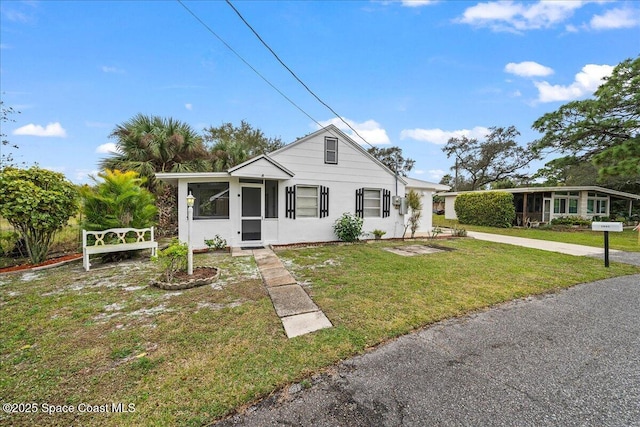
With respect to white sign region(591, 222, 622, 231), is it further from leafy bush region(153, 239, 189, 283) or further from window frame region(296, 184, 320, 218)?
leafy bush region(153, 239, 189, 283)

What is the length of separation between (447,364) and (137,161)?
12.4 m

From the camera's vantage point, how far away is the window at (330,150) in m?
9.97

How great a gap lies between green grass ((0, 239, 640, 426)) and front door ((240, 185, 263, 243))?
2.72 meters

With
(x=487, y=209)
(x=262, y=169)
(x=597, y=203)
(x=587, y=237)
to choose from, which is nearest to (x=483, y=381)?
(x=262, y=169)

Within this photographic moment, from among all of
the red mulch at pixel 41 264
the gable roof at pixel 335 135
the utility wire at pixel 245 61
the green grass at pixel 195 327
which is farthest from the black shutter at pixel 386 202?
the red mulch at pixel 41 264

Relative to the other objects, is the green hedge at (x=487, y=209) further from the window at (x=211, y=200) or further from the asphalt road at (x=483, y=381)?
the window at (x=211, y=200)

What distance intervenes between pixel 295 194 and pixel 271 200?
0.92 m

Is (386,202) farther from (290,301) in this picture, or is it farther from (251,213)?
(290,301)

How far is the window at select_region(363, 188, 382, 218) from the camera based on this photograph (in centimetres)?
1087

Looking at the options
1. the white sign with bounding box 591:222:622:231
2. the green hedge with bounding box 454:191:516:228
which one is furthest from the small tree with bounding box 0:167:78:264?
the green hedge with bounding box 454:191:516:228

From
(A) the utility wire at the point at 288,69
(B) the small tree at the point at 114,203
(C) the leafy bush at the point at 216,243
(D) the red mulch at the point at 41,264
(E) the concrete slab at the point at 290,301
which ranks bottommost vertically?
(E) the concrete slab at the point at 290,301

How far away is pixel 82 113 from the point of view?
1027cm

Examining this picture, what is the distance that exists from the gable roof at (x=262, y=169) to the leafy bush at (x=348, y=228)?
8.88 feet

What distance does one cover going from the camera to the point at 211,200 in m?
8.67
